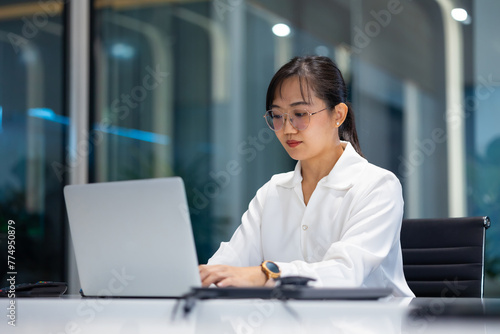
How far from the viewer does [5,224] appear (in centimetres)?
433

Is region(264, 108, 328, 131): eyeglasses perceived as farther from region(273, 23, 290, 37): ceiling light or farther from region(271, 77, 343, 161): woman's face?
region(273, 23, 290, 37): ceiling light

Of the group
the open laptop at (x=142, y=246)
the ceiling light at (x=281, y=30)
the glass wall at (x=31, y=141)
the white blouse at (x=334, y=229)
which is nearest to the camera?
the open laptop at (x=142, y=246)

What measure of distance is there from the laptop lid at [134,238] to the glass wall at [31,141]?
10.5 ft

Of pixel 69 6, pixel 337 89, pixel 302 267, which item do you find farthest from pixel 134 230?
pixel 69 6

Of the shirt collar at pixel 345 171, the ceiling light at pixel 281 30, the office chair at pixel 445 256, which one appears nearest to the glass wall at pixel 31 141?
the ceiling light at pixel 281 30

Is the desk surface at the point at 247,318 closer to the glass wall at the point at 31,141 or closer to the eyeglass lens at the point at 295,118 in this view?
the eyeglass lens at the point at 295,118

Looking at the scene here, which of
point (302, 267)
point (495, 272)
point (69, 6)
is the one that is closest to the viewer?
point (302, 267)

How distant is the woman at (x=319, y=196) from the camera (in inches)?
70.0

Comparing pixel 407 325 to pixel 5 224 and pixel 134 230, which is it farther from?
pixel 5 224

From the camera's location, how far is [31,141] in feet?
14.6

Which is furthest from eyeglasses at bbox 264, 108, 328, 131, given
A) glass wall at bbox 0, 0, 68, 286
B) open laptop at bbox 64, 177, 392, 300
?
glass wall at bbox 0, 0, 68, 286

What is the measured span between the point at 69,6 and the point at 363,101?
2.38 meters

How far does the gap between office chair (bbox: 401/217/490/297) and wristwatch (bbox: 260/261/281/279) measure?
63 cm

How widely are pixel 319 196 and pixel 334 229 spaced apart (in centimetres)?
12
